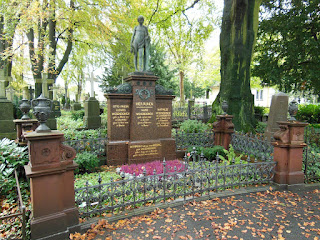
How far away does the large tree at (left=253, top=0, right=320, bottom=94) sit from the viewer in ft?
48.9

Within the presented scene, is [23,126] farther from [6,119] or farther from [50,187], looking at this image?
[6,119]

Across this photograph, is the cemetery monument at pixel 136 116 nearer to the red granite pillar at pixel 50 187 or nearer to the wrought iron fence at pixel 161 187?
the wrought iron fence at pixel 161 187

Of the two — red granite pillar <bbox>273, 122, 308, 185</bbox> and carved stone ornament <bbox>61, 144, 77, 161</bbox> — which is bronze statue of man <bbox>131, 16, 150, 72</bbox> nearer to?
carved stone ornament <bbox>61, 144, 77, 161</bbox>

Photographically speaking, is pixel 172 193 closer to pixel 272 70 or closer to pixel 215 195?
→ pixel 215 195

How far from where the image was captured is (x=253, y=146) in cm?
680

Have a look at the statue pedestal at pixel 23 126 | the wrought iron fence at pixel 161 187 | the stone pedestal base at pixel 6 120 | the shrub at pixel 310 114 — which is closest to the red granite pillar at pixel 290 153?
the wrought iron fence at pixel 161 187

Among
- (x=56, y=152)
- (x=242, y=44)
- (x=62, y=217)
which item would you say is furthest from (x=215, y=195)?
(x=242, y=44)

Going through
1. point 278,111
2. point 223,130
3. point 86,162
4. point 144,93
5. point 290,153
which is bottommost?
point 86,162

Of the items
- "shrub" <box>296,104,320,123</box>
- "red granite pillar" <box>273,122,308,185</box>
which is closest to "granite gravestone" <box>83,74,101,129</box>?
"red granite pillar" <box>273,122,308,185</box>

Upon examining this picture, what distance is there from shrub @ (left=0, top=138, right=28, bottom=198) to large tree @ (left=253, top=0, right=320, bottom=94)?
16372 mm

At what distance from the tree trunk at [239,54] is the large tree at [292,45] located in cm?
632

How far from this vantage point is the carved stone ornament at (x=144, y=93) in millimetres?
7297

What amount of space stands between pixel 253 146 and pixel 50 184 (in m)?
5.80

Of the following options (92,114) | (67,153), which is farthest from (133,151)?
(92,114)
